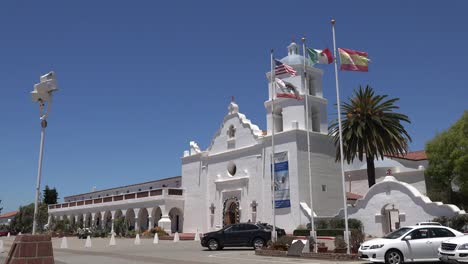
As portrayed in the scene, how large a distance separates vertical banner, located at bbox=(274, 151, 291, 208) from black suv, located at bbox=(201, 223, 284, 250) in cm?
1148

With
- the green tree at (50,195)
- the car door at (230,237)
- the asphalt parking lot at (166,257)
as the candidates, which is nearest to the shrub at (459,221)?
the asphalt parking lot at (166,257)

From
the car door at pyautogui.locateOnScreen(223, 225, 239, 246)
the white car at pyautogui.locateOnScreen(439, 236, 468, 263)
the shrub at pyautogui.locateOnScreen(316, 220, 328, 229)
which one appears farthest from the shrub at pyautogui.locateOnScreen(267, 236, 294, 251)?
the shrub at pyautogui.locateOnScreen(316, 220, 328, 229)

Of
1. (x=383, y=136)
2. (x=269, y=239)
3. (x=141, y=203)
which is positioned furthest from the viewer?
(x=141, y=203)

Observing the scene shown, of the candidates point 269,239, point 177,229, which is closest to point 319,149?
point 269,239

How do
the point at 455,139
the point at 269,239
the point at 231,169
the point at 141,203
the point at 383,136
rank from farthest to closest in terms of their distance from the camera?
the point at 141,203
the point at 231,169
the point at 455,139
the point at 383,136
the point at 269,239

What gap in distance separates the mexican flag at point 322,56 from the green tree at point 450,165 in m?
20.0

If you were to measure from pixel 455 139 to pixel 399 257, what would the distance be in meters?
26.6

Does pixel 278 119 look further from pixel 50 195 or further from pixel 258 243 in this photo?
pixel 50 195

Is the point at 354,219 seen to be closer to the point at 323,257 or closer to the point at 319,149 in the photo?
the point at 319,149

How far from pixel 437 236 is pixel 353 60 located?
9.47 meters

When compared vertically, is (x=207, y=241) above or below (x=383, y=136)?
below

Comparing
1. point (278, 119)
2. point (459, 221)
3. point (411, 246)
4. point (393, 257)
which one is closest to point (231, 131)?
point (278, 119)

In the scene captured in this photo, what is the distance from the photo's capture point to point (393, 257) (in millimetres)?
17547

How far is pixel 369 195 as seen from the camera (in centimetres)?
3475
